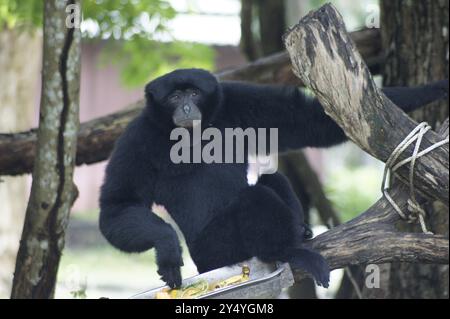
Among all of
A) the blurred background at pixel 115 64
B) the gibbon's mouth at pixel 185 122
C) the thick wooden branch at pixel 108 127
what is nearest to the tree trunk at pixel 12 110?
the blurred background at pixel 115 64

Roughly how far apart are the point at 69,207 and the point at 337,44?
96.9 inches

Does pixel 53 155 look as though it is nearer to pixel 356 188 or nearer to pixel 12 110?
pixel 12 110

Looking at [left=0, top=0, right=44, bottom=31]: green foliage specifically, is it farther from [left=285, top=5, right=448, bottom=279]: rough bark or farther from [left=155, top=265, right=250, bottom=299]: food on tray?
[left=155, top=265, right=250, bottom=299]: food on tray

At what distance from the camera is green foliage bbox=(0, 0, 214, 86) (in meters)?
7.16

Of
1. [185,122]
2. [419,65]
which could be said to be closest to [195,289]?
[185,122]

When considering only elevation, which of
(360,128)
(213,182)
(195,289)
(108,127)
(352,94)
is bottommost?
Answer: (195,289)

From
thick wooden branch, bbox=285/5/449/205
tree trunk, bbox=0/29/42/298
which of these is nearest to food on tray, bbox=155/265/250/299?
thick wooden branch, bbox=285/5/449/205

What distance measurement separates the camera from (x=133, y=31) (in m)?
8.23

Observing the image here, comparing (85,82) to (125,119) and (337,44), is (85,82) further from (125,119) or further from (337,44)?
(337,44)

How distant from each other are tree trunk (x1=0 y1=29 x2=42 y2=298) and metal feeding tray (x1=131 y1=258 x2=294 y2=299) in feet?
21.5

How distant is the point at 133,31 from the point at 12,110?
3.36 meters

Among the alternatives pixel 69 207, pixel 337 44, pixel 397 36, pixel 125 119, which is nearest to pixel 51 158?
pixel 69 207

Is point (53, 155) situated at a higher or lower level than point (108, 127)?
lower
